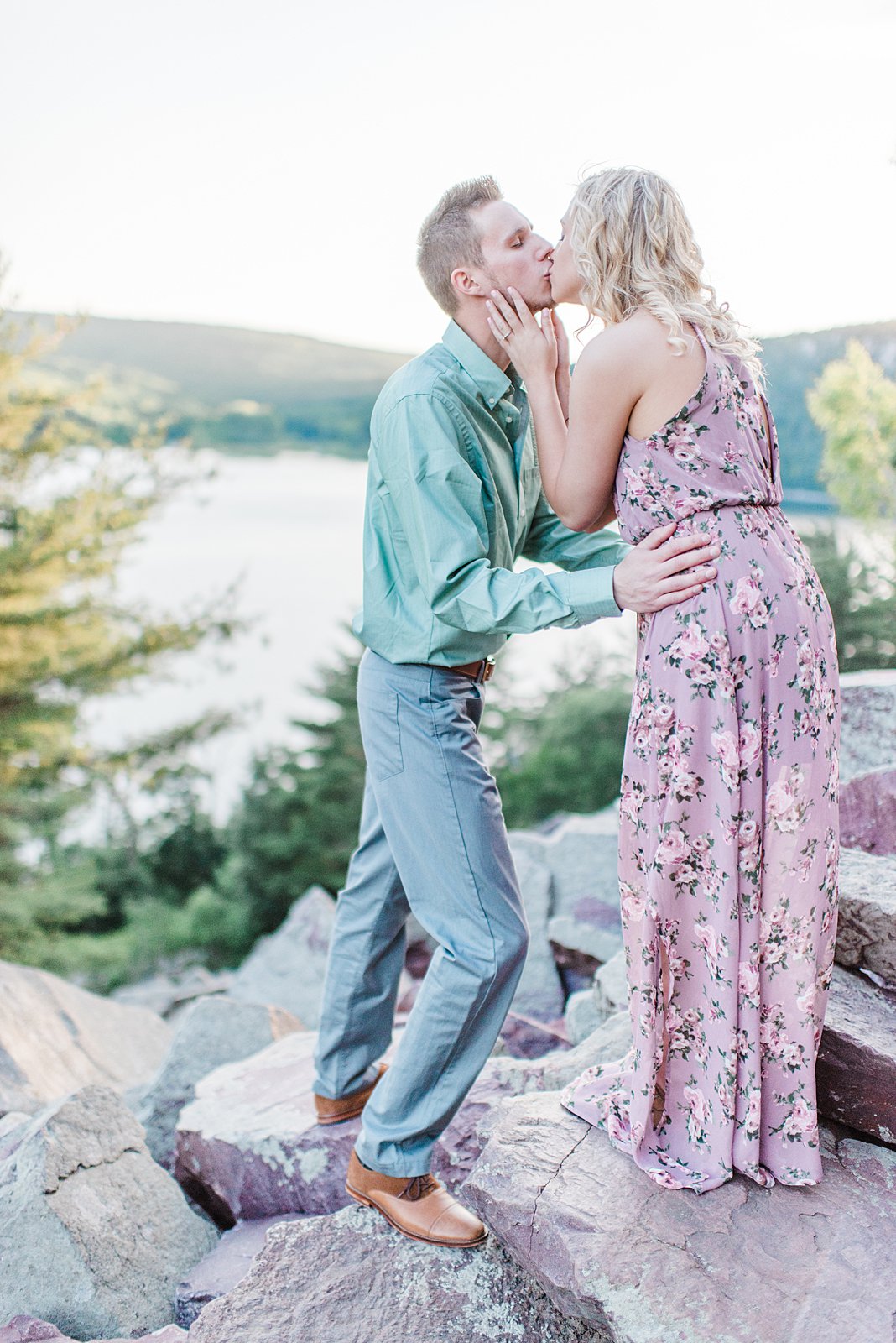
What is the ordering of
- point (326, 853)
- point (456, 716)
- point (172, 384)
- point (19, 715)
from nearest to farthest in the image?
point (456, 716) < point (19, 715) < point (326, 853) < point (172, 384)

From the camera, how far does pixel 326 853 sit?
1059cm

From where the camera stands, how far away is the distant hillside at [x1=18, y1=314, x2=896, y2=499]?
1051 cm

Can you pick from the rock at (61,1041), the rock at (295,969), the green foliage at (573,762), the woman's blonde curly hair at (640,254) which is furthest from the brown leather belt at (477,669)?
the green foliage at (573,762)

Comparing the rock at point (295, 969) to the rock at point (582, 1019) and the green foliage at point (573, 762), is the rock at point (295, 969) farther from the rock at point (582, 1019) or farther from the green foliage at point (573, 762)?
the green foliage at point (573, 762)

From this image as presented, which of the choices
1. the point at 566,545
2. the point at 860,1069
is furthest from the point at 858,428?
the point at 860,1069

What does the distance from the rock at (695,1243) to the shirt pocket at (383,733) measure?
0.80 m

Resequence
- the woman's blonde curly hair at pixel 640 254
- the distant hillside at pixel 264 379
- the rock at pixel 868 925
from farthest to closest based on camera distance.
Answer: the distant hillside at pixel 264 379
the rock at pixel 868 925
the woman's blonde curly hair at pixel 640 254

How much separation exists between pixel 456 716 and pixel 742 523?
0.69 metres

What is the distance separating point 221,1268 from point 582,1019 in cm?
135

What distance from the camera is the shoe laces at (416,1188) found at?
7.25 feet

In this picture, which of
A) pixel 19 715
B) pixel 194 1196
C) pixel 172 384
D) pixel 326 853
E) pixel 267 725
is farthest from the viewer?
pixel 172 384

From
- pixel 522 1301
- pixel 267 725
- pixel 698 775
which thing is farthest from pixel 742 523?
pixel 267 725

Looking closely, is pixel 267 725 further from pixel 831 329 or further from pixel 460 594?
pixel 460 594

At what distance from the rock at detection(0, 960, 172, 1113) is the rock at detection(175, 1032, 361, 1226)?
1.68 feet
